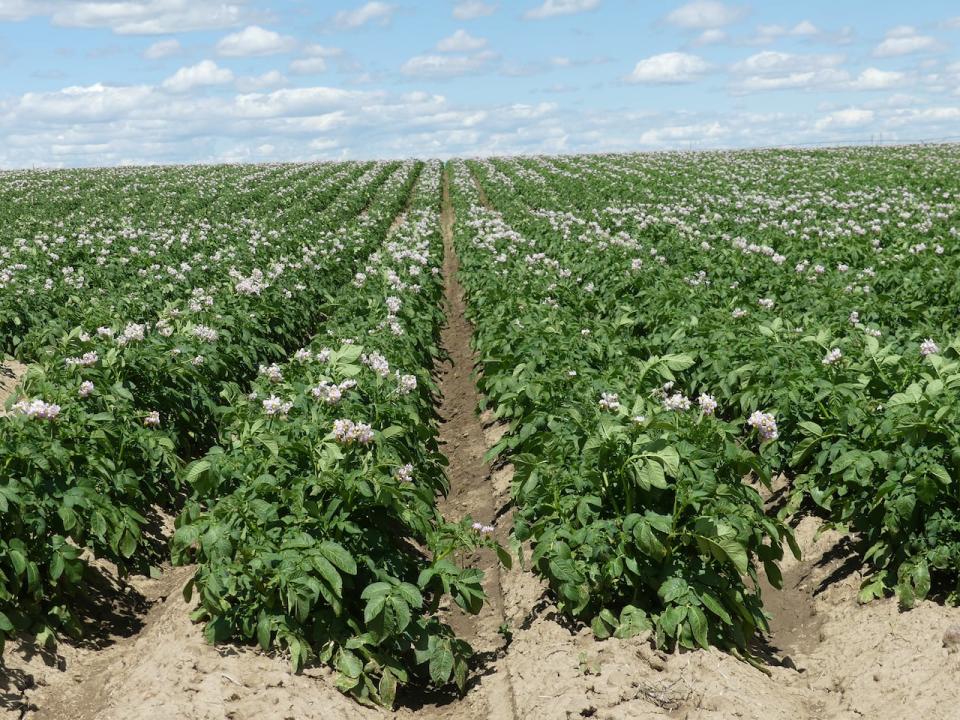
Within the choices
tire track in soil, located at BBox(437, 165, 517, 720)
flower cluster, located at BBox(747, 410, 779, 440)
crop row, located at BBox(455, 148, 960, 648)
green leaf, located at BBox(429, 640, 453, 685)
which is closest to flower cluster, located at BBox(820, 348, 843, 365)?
crop row, located at BBox(455, 148, 960, 648)

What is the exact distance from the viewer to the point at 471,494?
26.7 ft

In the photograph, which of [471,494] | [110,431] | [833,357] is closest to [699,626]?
[833,357]

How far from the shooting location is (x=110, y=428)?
6.12m

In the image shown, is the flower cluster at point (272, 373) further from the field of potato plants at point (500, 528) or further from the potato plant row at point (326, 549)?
the potato plant row at point (326, 549)

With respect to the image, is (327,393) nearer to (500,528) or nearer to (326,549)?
(326,549)

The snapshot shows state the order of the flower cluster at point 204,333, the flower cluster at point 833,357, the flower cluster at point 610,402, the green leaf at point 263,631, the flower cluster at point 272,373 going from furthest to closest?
the flower cluster at point 204,333 < the flower cluster at point 833,357 < the flower cluster at point 272,373 < the flower cluster at point 610,402 < the green leaf at point 263,631

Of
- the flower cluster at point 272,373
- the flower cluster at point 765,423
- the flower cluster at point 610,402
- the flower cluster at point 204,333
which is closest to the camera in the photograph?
the flower cluster at point 765,423

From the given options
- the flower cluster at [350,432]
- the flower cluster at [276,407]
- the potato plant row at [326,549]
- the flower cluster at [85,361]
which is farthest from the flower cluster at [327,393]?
the flower cluster at [85,361]

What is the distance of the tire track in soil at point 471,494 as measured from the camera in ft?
16.2

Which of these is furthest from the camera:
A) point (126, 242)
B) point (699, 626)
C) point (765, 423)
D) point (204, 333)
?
point (126, 242)

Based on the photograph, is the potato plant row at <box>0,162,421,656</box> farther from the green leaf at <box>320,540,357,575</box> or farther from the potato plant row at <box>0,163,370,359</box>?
the green leaf at <box>320,540,357,575</box>

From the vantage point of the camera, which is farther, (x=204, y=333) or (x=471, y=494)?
(x=204, y=333)

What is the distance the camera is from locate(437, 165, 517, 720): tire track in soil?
4949 millimetres

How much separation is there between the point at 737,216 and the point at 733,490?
18796mm
